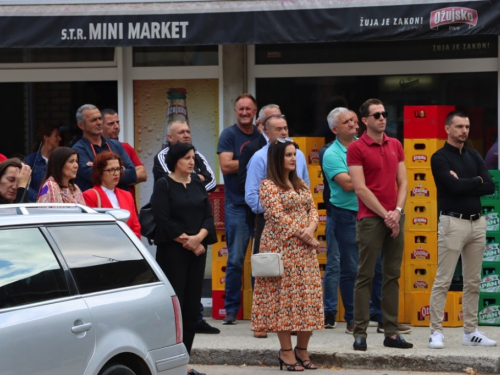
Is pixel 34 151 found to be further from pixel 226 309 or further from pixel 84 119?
pixel 226 309

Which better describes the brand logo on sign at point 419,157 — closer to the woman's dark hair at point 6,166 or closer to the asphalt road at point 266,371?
the asphalt road at point 266,371

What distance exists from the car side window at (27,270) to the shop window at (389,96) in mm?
6890

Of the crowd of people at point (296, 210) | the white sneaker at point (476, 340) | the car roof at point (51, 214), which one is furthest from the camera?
the white sneaker at point (476, 340)

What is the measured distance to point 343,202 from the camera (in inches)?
371

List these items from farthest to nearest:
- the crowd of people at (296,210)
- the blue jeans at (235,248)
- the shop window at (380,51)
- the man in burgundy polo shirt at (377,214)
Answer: the shop window at (380,51)
the blue jeans at (235,248)
the man in burgundy polo shirt at (377,214)
the crowd of people at (296,210)

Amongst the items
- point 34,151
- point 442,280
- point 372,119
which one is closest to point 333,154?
point 372,119

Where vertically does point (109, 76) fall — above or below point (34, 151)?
above

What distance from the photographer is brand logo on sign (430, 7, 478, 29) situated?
1025 centimetres

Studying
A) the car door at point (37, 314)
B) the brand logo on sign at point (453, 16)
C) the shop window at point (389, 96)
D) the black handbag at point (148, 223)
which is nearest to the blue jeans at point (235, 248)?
the black handbag at point (148, 223)

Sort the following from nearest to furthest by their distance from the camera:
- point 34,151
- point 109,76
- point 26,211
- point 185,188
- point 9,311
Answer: point 9,311, point 26,211, point 185,188, point 34,151, point 109,76

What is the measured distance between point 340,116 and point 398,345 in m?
2.36

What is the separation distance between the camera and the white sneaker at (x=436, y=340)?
28.2 feet

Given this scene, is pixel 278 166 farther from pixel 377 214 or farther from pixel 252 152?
pixel 252 152

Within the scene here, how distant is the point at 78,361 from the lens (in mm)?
5145
